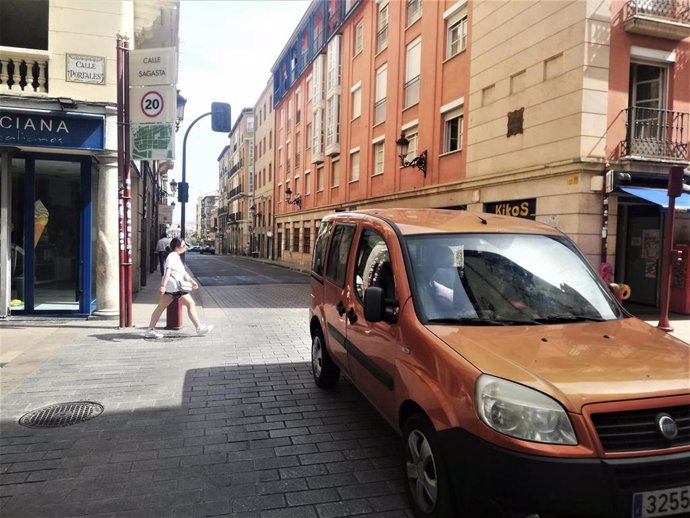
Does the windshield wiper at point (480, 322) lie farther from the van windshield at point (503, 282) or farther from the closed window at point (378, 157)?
the closed window at point (378, 157)

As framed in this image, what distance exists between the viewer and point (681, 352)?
2863mm

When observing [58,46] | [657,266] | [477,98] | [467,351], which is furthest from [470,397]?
[477,98]

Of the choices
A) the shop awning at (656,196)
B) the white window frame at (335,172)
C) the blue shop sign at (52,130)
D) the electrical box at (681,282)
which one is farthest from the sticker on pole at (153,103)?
the white window frame at (335,172)

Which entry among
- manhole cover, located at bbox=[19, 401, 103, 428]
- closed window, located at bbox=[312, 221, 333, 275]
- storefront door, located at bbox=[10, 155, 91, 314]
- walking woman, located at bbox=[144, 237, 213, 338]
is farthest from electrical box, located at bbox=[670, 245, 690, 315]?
storefront door, located at bbox=[10, 155, 91, 314]

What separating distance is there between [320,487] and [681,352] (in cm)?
241

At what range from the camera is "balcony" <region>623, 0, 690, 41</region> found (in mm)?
11820

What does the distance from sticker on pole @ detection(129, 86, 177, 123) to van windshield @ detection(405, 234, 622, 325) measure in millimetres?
6802

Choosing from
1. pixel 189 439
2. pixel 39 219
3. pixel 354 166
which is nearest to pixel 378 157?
pixel 354 166

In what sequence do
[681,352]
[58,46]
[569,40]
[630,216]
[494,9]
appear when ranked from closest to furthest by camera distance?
[681,352], [58,46], [569,40], [630,216], [494,9]

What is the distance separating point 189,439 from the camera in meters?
4.12

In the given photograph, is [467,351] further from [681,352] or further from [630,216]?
[630,216]

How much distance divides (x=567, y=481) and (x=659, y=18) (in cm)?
1364

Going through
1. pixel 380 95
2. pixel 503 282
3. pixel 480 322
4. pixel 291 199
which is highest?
pixel 380 95

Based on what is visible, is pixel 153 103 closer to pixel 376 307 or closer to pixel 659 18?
pixel 376 307
